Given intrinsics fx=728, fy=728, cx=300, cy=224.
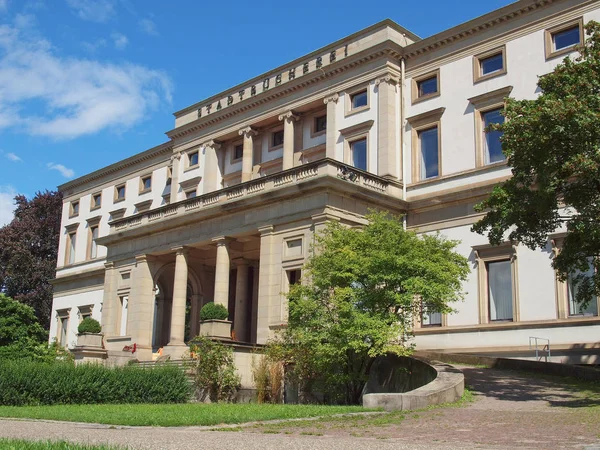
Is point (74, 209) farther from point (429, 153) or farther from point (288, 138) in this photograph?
point (429, 153)

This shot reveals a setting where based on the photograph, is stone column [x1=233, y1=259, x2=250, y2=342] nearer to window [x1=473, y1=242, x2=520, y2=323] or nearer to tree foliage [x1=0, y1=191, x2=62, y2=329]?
window [x1=473, y1=242, x2=520, y2=323]

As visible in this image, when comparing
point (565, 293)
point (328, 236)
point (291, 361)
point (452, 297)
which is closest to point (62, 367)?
point (291, 361)

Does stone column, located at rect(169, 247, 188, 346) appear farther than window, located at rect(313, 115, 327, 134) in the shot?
No

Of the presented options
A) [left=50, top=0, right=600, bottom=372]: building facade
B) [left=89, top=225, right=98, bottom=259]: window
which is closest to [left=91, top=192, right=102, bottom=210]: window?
[left=89, top=225, right=98, bottom=259]: window

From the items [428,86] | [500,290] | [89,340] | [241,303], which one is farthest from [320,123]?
[89,340]

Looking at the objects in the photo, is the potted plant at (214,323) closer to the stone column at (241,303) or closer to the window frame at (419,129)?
the stone column at (241,303)

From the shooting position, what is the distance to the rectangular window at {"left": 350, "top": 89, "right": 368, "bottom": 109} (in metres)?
37.7

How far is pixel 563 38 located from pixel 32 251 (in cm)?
4913

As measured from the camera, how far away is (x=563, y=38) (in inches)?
1258

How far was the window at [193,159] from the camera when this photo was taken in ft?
153

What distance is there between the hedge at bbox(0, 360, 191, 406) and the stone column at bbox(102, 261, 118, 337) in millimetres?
15828

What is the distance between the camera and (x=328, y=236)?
25.1 metres

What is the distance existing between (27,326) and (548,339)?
29271 mm

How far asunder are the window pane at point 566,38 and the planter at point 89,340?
87.3 feet
